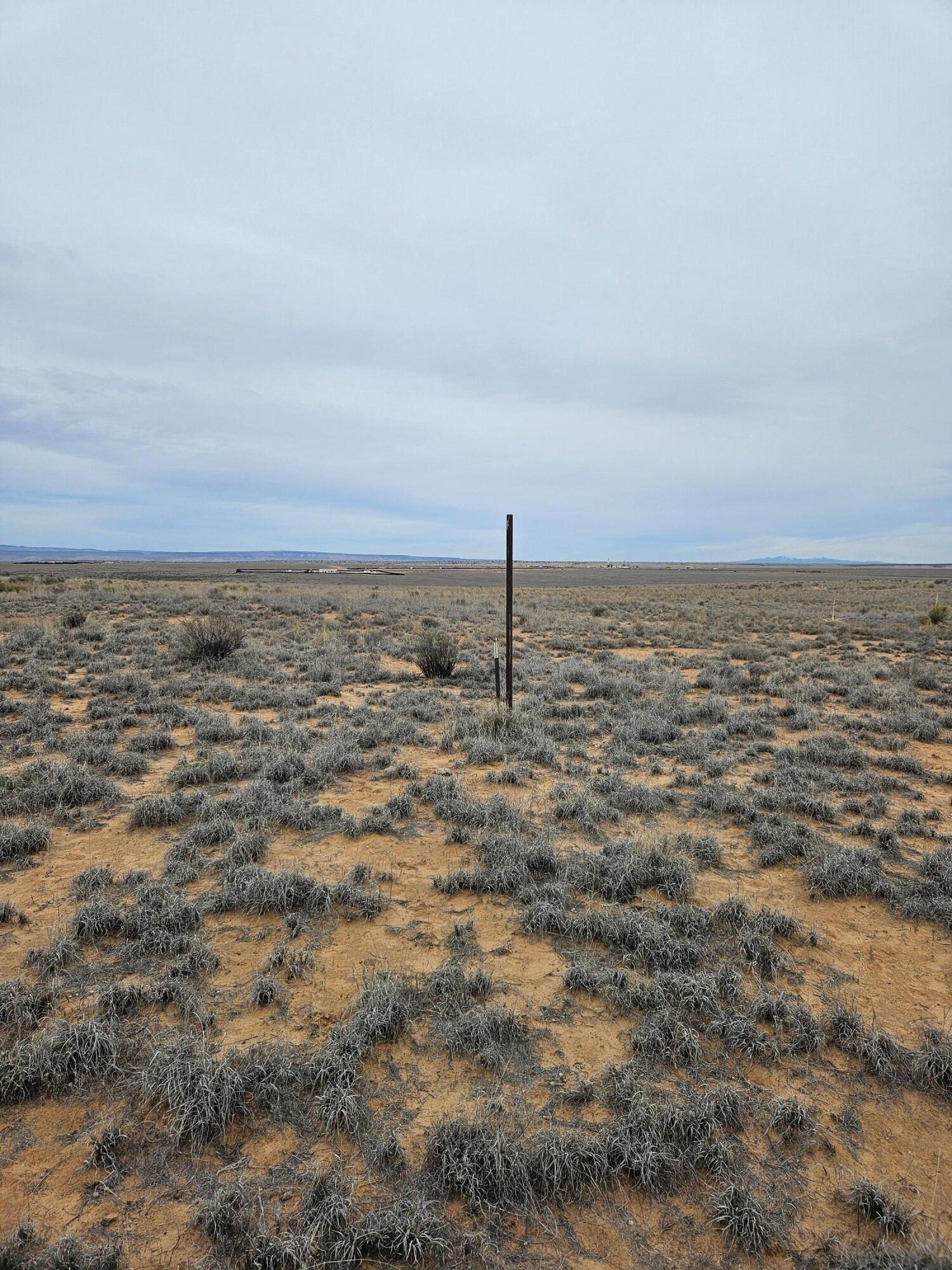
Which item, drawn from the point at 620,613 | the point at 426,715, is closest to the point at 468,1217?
the point at 426,715

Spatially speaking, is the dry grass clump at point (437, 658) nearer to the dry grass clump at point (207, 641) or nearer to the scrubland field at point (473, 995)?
the scrubland field at point (473, 995)

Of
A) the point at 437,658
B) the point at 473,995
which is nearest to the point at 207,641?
the point at 437,658

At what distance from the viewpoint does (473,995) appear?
12.3 feet

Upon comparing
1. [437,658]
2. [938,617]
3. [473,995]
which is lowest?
[473,995]

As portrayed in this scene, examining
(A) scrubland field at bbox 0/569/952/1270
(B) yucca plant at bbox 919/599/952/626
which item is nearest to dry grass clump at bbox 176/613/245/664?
(A) scrubland field at bbox 0/569/952/1270

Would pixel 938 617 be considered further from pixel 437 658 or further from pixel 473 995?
pixel 473 995

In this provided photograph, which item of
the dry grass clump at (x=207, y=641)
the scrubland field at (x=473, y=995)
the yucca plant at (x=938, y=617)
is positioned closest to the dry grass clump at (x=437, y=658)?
the scrubland field at (x=473, y=995)

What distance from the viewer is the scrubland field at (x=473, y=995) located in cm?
251

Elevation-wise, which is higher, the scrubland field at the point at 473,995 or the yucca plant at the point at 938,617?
the yucca plant at the point at 938,617

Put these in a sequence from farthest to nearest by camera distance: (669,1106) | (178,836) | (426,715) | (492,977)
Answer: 1. (426,715)
2. (178,836)
3. (492,977)
4. (669,1106)

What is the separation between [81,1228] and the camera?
241 cm

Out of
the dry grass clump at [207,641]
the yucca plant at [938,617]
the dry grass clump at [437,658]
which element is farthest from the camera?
the yucca plant at [938,617]

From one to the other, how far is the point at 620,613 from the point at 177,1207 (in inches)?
1143

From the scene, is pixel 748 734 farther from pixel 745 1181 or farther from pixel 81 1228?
pixel 81 1228
